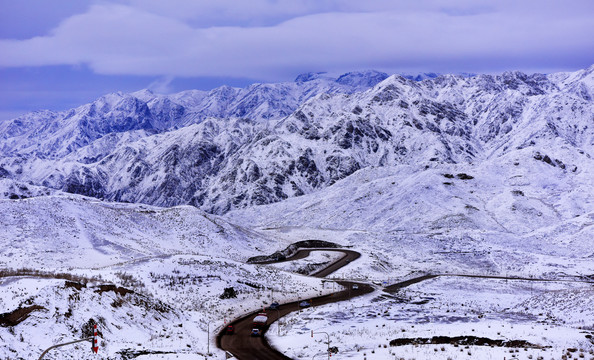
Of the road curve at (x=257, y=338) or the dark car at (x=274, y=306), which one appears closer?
the road curve at (x=257, y=338)

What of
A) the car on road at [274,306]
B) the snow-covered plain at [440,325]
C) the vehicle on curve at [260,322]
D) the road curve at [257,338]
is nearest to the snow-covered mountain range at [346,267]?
the snow-covered plain at [440,325]

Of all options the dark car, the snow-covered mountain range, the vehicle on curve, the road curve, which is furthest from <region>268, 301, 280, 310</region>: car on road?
the vehicle on curve

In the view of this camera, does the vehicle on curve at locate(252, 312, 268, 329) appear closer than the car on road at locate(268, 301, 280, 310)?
Yes

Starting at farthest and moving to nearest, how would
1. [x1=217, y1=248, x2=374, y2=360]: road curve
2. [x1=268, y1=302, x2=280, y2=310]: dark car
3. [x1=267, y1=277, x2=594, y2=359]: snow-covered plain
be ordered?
[x1=268, y1=302, x2=280, y2=310]: dark car, [x1=217, y1=248, x2=374, y2=360]: road curve, [x1=267, y1=277, x2=594, y2=359]: snow-covered plain

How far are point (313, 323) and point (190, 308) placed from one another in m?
12.5

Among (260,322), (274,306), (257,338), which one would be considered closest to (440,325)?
(257,338)

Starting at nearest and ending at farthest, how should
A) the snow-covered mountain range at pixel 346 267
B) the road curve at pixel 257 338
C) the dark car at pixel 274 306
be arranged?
the snow-covered mountain range at pixel 346 267 < the road curve at pixel 257 338 < the dark car at pixel 274 306

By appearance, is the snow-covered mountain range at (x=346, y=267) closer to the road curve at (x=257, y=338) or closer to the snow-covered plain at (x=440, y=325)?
the snow-covered plain at (x=440, y=325)

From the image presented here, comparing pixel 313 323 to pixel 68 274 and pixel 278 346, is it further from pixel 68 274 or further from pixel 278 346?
pixel 68 274

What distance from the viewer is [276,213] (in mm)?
188375

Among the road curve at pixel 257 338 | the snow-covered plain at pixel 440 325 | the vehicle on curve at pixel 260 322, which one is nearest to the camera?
the snow-covered plain at pixel 440 325

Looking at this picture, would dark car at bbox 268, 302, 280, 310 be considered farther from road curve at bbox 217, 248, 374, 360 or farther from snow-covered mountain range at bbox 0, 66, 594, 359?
snow-covered mountain range at bbox 0, 66, 594, 359

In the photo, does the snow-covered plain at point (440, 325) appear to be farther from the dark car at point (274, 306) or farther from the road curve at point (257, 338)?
the dark car at point (274, 306)

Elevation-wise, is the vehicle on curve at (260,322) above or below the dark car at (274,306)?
above
